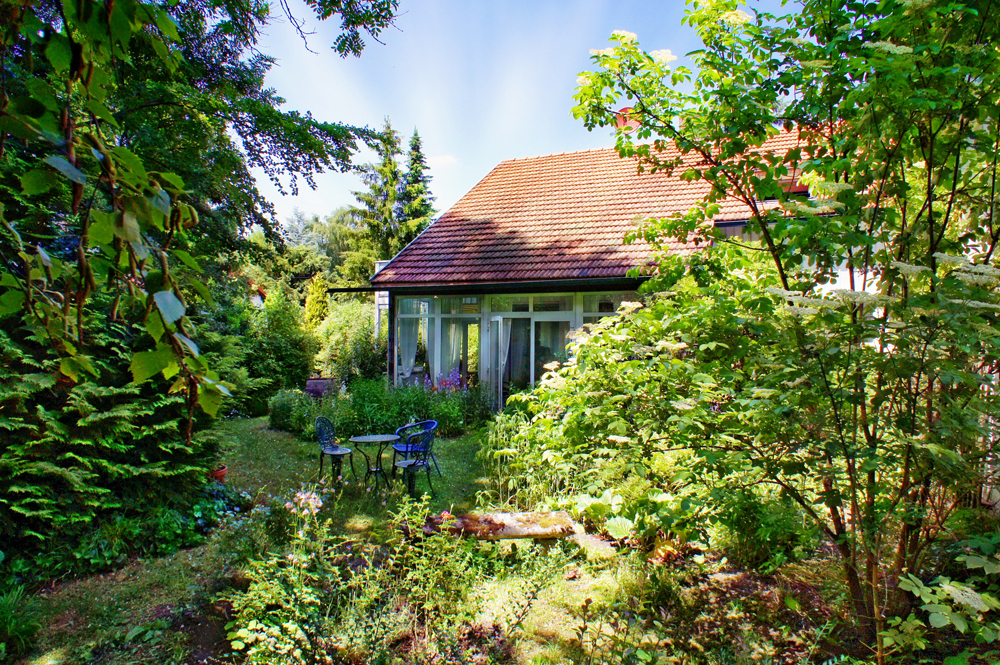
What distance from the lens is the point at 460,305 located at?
1106 cm

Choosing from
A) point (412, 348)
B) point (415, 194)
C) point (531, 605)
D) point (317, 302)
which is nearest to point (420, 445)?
point (531, 605)

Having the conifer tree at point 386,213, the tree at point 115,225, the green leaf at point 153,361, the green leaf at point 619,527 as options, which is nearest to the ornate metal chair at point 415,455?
the tree at point 115,225

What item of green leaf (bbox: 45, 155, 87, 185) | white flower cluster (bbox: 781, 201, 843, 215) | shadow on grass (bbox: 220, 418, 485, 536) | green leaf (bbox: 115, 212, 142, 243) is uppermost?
white flower cluster (bbox: 781, 201, 843, 215)

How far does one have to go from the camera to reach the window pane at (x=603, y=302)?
31.9 feet

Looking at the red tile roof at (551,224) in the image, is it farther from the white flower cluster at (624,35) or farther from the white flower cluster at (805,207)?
the white flower cluster at (805,207)

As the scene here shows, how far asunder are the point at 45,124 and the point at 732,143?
2.99m

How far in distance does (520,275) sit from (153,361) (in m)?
9.36

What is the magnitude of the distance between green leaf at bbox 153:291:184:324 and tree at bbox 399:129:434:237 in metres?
28.5

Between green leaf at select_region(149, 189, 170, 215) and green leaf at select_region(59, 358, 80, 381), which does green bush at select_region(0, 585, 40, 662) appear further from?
green leaf at select_region(149, 189, 170, 215)

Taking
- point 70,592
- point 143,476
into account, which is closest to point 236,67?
point 143,476

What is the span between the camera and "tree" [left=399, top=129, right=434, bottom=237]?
1126 inches

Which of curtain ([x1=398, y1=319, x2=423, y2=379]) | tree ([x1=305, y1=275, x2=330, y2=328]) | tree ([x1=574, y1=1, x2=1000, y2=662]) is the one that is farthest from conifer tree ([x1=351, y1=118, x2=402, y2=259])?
tree ([x1=574, y1=1, x2=1000, y2=662])

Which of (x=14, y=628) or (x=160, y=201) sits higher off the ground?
(x=160, y=201)

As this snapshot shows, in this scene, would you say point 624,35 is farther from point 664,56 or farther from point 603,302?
point 603,302
